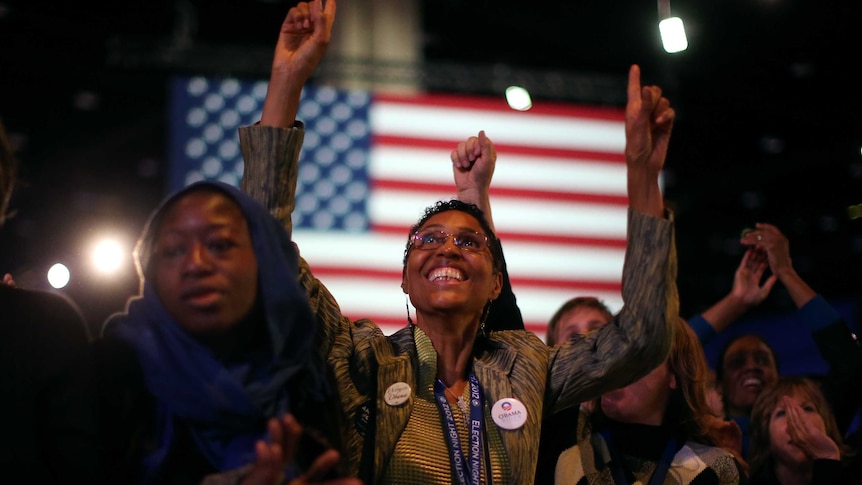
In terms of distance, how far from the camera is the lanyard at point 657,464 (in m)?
2.73

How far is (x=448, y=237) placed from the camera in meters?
2.57

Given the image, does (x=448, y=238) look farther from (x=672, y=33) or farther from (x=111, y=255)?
(x=111, y=255)

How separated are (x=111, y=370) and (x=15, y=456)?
0.21 meters

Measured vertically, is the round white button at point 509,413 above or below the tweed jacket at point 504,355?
below

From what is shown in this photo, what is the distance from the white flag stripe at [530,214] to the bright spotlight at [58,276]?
3398 mm

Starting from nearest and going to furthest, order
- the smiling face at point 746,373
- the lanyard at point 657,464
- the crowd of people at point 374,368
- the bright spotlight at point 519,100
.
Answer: the crowd of people at point 374,368 → the lanyard at point 657,464 → the smiling face at point 746,373 → the bright spotlight at point 519,100

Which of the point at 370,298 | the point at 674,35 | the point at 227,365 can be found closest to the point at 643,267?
the point at 227,365

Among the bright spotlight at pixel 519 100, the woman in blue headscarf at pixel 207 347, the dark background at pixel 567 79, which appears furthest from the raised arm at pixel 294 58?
the dark background at pixel 567 79

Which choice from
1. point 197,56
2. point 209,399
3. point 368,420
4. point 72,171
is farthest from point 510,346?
point 72,171

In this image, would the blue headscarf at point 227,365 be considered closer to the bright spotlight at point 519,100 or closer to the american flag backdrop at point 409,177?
the american flag backdrop at point 409,177

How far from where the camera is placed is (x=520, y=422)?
2307mm

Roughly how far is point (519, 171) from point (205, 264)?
4.60 meters

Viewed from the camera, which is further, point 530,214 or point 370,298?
point 530,214

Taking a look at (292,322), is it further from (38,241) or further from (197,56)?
(197,56)
